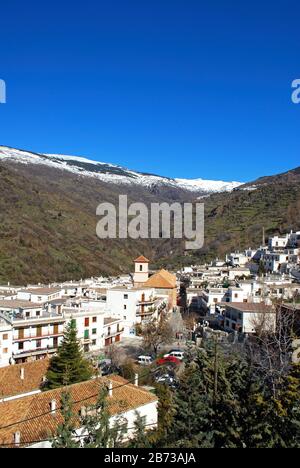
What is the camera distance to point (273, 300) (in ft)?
117

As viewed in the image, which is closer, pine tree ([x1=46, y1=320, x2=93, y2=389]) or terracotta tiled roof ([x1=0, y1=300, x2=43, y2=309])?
pine tree ([x1=46, y1=320, x2=93, y2=389])

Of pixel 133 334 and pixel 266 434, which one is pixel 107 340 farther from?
pixel 266 434

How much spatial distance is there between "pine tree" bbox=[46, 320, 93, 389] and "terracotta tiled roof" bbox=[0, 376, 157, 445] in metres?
2.46

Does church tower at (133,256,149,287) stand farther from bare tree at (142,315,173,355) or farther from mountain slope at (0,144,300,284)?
mountain slope at (0,144,300,284)

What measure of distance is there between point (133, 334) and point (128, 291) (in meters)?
3.73

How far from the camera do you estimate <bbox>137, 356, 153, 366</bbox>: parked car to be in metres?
28.2

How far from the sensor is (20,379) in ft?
67.3

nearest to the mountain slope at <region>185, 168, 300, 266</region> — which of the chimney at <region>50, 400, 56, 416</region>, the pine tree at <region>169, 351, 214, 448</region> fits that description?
the chimney at <region>50, 400, 56, 416</region>

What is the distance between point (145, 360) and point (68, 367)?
9540 mm

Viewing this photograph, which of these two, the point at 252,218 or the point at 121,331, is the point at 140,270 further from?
the point at 252,218

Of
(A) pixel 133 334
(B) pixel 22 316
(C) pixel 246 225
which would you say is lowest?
(A) pixel 133 334

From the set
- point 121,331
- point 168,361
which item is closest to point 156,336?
point 168,361

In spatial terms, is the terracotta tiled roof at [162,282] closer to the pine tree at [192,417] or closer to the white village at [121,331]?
the white village at [121,331]
